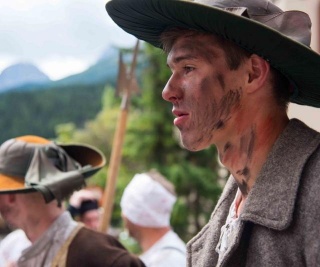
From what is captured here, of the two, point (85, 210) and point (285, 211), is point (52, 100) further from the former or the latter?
point (285, 211)

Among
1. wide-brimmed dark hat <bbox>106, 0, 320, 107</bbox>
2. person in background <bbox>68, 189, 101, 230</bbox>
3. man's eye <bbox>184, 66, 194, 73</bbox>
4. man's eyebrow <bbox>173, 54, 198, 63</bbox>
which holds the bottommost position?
person in background <bbox>68, 189, 101, 230</bbox>

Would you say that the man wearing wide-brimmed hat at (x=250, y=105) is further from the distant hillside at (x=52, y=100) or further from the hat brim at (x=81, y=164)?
the distant hillside at (x=52, y=100)

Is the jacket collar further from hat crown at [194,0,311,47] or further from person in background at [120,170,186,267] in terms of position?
person in background at [120,170,186,267]

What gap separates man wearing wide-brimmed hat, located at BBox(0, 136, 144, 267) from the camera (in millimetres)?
3246

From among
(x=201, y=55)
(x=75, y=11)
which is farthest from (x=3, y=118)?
(x=201, y=55)

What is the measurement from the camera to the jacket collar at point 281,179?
1819 millimetres

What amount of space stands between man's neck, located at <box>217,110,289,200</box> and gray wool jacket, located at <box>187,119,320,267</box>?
0.16 feet

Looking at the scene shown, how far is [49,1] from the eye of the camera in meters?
4.27

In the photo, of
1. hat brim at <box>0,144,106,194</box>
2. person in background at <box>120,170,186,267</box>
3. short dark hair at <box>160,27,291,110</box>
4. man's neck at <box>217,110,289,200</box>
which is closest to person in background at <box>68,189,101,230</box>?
person in background at <box>120,170,186,267</box>

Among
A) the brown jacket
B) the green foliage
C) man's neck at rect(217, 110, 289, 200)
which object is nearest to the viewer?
man's neck at rect(217, 110, 289, 200)

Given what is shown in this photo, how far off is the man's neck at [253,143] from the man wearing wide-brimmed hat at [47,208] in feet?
4.34

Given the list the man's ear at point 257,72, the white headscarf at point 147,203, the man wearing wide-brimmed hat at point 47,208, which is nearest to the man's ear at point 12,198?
the man wearing wide-brimmed hat at point 47,208

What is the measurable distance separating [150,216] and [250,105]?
2672mm

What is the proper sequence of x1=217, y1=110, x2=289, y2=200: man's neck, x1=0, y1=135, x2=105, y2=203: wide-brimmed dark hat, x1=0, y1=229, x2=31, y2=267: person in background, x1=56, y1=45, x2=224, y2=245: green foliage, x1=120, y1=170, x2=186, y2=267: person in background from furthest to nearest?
1. x1=56, y1=45, x2=224, y2=245: green foliage
2. x1=120, y1=170, x2=186, y2=267: person in background
3. x1=0, y1=229, x2=31, y2=267: person in background
4. x1=0, y1=135, x2=105, y2=203: wide-brimmed dark hat
5. x1=217, y1=110, x2=289, y2=200: man's neck
